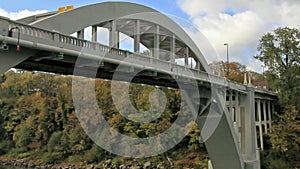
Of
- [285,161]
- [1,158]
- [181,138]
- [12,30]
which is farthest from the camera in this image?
[1,158]

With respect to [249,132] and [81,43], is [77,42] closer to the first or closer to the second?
[81,43]

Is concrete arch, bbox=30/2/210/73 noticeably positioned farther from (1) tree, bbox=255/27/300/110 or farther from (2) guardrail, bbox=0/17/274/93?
(1) tree, bbox=255/27/300/110

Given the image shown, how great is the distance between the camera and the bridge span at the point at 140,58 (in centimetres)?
729

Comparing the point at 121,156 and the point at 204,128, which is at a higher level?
the point at 204,128

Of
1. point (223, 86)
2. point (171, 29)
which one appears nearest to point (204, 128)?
point (223, 86)

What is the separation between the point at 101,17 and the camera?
9367 mm

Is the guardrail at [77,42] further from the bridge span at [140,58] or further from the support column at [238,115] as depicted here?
the support column at [238,115]

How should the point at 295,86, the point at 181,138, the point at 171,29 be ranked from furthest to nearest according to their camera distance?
1. the point at 181,138
2. the point at 295,86
3. the point at 171,29

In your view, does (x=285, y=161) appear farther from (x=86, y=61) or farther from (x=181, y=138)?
(x=86, y=61)

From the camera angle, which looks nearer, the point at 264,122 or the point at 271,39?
the point at 264,122

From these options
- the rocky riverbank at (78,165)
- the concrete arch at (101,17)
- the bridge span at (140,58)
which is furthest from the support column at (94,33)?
the rocky riverbank at (78,165)

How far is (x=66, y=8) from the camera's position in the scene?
8.28 metres

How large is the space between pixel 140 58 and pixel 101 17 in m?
2.12

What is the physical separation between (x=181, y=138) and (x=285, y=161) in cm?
904
